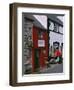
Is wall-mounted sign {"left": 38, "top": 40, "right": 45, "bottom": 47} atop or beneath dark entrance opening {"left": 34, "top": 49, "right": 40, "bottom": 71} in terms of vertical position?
atop

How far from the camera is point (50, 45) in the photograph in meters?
1.74

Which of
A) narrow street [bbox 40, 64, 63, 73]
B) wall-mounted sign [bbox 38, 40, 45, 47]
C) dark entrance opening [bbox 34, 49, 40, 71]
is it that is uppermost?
wall-mounted sign [bbox 38, 40, 45, 47]

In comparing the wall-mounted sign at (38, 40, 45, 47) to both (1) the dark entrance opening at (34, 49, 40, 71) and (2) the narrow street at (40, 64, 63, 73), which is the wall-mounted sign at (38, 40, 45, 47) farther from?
(2) the narrow street at (40, 64, 63, 73)

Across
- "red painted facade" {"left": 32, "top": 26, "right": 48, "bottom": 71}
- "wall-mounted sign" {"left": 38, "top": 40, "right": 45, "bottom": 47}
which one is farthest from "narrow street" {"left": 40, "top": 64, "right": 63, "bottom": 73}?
"wall-mounted sign" {"left": 38, "top": 40, "right": 45, "bottom": 47}

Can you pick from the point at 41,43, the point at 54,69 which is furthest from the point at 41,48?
the point at 54,69

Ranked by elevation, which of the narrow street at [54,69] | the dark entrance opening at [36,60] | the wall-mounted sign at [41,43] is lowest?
the narrow street at [54,69]

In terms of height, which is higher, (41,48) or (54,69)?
(41,48)

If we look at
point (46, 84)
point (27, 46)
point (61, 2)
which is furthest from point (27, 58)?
point (61, 2)

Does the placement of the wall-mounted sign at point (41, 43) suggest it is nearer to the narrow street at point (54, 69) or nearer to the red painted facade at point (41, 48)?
the red painted facade at point (41, 48)

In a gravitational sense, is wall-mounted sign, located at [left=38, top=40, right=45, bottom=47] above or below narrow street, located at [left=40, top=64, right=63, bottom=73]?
above

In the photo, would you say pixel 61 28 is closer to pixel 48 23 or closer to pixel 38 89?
pixel 48 23

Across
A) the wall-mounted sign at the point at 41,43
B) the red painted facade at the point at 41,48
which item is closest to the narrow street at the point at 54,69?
the red painted facade at the point at 41,48

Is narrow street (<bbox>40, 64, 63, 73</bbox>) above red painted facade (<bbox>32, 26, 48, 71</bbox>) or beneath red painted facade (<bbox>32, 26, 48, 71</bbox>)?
beneath

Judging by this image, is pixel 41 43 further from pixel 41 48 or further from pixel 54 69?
pixel 54 69
